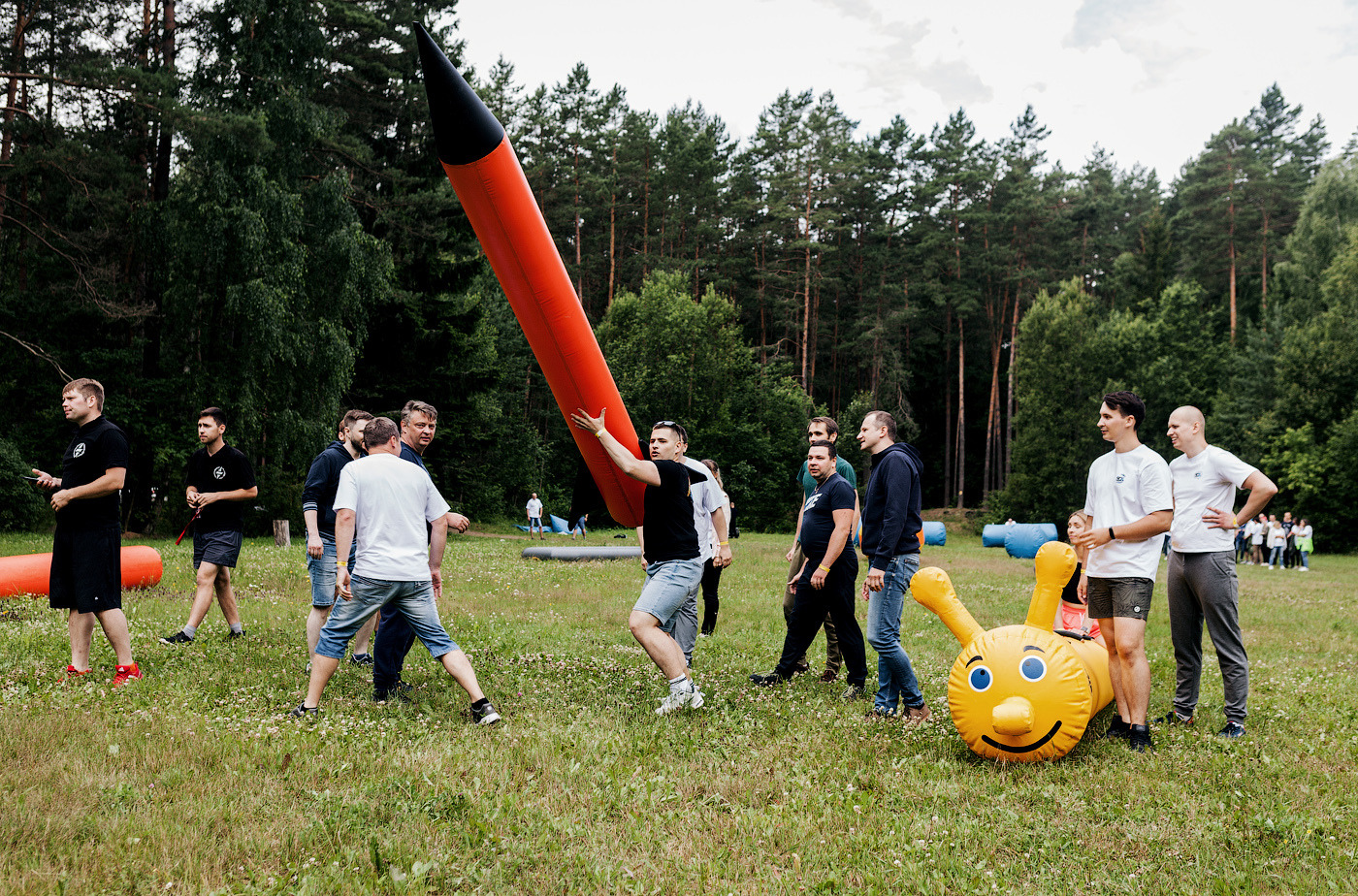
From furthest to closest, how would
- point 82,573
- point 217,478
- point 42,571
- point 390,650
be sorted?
1. point 42,571
2. point 217,478
3. point 390,650
4. point 82,573

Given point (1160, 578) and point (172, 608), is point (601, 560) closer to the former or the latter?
point (172, 608)

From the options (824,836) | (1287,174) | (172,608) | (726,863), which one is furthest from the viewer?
(1287,174)

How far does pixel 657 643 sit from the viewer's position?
20.2 feet

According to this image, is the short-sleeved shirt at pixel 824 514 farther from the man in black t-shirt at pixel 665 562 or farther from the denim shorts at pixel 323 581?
the denim shorts at pixel 323 581

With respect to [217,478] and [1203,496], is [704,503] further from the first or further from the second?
[217,478]

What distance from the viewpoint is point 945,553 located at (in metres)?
Answer: 28.0

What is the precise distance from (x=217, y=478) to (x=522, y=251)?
13.7 ft

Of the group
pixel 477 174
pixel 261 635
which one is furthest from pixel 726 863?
pixel 261 635

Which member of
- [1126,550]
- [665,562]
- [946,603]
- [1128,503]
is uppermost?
[1128,503]

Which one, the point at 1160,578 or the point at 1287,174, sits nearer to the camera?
the point at 1160,578

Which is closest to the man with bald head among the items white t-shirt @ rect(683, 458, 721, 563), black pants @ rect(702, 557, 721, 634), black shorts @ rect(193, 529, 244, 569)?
white t-shirt @ rect(683, 458, 721, 563)

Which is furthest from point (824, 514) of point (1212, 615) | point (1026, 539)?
point (1026, 539)

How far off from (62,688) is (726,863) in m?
5.13

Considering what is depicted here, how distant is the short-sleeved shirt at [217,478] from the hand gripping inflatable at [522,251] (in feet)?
11.7
